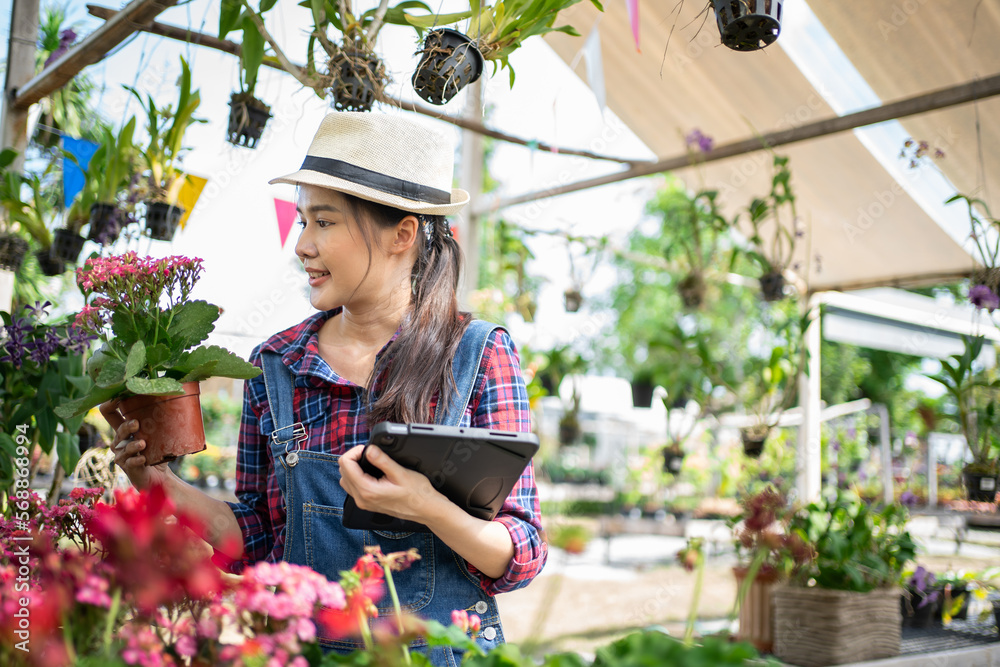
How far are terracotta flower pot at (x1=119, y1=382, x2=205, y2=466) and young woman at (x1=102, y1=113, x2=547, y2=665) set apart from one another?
21 millimetres

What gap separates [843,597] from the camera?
275 centimetres

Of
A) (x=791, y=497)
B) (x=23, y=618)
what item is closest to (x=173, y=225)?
(x=23, y=618)

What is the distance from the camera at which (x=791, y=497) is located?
4125 mm

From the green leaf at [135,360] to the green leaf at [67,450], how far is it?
0.95 metres

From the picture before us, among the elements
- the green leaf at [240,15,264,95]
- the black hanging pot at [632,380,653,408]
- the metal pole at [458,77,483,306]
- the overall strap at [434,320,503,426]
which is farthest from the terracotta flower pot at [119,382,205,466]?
the black hanging pot at [632,380,653,408]

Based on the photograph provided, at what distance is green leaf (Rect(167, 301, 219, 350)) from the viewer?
115 centimetres

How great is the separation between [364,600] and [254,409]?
714 millimetres

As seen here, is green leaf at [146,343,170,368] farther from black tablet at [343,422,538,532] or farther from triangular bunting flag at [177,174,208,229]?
triangular bunting flag at [177,174,208,229]

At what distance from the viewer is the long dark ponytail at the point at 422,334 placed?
1185mm

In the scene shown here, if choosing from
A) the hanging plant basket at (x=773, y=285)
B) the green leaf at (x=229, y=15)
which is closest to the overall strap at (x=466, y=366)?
the green leaf at (x=229, y=15)

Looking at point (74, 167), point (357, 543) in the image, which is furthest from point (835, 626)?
point (74, 167)

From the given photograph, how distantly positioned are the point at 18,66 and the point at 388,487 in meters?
2.38

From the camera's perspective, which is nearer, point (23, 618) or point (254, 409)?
point (23, 618)

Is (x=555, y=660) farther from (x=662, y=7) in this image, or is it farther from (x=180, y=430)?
(x=662, y=7)
